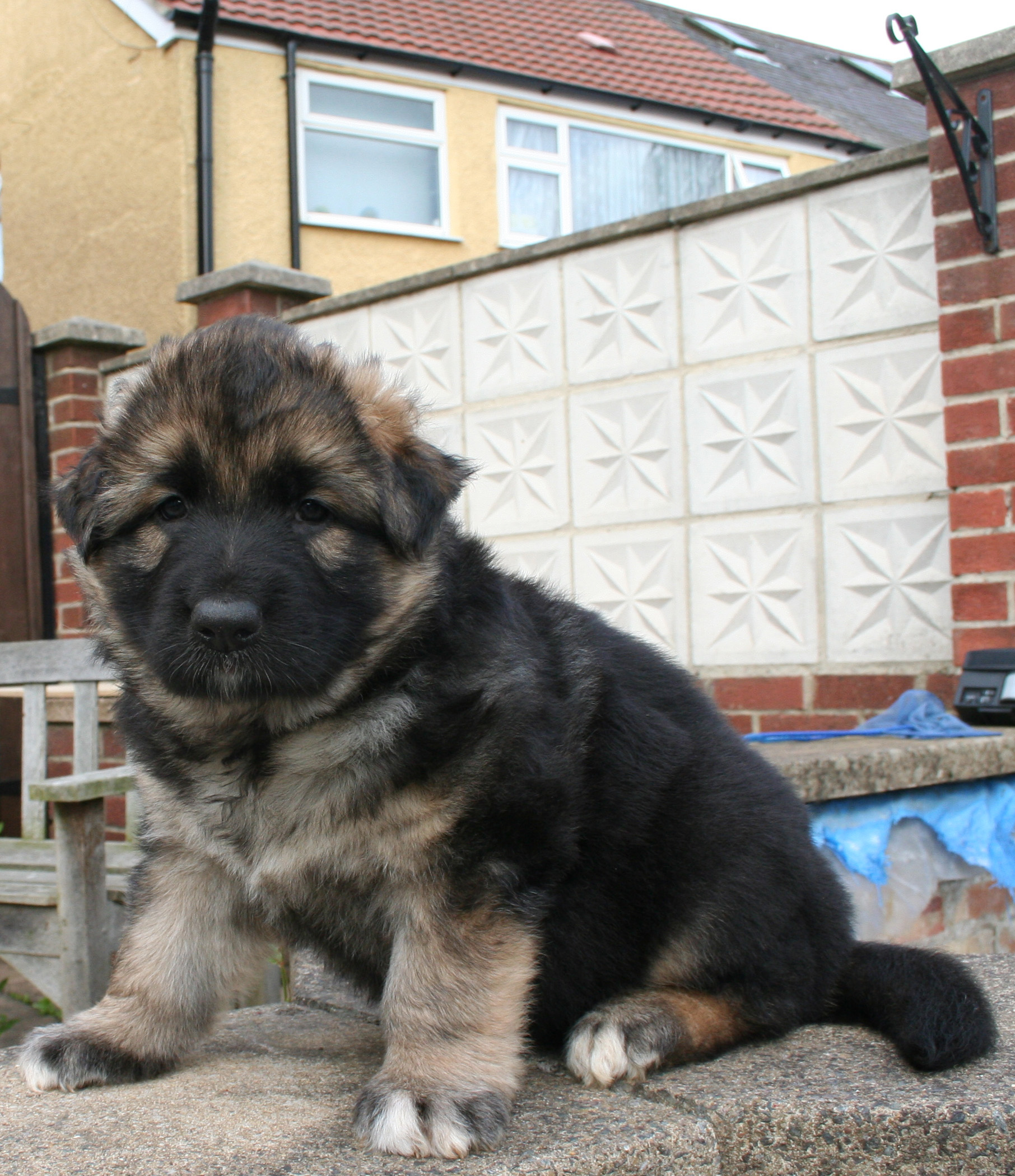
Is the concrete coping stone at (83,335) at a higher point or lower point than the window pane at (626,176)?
lower

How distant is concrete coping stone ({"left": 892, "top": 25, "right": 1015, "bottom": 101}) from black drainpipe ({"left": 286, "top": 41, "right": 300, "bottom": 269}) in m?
8.65

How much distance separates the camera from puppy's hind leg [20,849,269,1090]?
7.14ft

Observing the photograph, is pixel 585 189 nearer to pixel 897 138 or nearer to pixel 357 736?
pixel 897 138

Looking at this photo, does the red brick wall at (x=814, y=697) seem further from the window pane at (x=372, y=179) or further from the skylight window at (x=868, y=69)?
the skylight window at (x=868, y=69)

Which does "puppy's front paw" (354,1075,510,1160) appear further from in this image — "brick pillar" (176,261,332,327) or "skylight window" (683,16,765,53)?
"skylight window" (683,16,765,53)

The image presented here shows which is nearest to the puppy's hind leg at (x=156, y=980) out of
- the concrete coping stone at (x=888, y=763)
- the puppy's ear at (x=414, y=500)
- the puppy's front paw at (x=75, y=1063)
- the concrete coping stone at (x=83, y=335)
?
the puppy's front paw at (x=75, y=1063)

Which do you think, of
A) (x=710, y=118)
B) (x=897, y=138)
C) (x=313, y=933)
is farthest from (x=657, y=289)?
(x=897, y=138)

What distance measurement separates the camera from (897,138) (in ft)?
62.3

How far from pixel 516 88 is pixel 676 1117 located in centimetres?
1403

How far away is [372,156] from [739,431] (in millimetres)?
9686

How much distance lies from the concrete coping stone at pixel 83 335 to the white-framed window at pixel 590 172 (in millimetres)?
7346

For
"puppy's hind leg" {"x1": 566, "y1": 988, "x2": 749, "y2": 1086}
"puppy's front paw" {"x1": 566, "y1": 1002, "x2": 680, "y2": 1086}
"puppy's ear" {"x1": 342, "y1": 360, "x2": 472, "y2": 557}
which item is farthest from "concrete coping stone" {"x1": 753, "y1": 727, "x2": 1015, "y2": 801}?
"puppy's ear" {"x1": 342, "y1": 360, "x2": 472, "y2": 557}

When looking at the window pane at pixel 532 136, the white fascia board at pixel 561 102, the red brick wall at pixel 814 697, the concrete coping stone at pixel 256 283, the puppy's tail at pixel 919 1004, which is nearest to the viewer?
the puppy's tail at pixel 919 1004

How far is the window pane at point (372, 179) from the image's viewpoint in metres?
13.1
